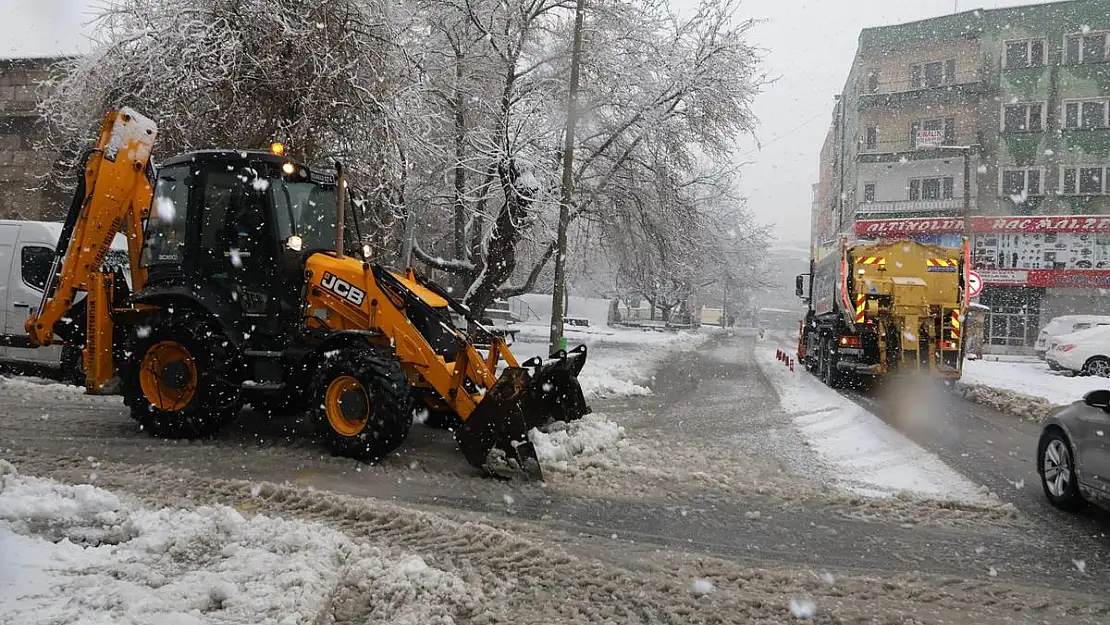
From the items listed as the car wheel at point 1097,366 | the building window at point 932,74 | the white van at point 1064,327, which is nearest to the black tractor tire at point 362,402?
the car wheel at point 1097,366

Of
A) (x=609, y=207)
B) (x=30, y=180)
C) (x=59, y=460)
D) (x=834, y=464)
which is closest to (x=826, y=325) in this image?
(x=609, y=207)

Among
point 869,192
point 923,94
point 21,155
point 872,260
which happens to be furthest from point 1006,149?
point 21,155

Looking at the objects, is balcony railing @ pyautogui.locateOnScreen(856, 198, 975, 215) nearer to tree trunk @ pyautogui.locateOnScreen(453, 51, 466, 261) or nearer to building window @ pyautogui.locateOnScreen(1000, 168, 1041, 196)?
building window @ pyautogui.locateOnScreen(1000, 168, 1041, 196)

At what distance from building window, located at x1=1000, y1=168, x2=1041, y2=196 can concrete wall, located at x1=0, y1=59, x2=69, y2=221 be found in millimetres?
39200

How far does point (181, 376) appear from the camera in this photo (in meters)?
7.37

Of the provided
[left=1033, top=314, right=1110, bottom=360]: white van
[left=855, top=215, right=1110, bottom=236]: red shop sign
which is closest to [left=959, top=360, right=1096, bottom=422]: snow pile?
[left=1033, top=314, right=1110, bottom=360]: white van

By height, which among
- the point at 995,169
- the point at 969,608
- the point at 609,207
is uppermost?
the point at 995,169

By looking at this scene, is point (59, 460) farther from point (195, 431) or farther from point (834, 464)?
point (834, 464)

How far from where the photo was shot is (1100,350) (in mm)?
18656

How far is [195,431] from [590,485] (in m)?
3.93

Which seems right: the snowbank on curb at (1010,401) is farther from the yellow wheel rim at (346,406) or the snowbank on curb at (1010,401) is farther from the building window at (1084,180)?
the building window at (1084,180)

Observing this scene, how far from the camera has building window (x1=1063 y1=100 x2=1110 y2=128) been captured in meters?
35.5

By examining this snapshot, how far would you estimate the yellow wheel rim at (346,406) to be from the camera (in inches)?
259

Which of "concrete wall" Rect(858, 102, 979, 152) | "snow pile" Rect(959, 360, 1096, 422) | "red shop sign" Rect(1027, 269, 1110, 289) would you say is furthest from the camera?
"concrete wall" Rect(858, 102, 979, 152)
